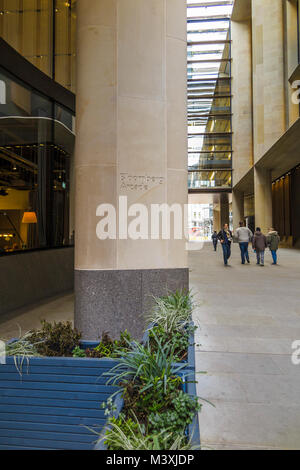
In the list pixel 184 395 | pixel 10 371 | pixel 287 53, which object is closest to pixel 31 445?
pixel 10 371

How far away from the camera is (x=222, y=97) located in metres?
45.9

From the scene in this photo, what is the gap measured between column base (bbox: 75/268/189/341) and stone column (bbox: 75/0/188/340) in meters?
0.02

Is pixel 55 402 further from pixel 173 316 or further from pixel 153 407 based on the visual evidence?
pixel 173 316

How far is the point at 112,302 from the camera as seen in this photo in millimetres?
5340

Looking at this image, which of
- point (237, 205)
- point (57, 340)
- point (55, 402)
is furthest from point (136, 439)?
point (237, 205)

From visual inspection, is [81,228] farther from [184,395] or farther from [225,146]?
[225,146]

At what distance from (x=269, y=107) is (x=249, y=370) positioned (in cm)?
2990

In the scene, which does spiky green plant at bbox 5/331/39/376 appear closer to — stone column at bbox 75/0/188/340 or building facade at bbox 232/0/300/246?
stone column at bbox 75/0/188/340

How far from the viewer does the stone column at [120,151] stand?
17.6ft

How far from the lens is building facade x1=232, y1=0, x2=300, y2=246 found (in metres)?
26.0

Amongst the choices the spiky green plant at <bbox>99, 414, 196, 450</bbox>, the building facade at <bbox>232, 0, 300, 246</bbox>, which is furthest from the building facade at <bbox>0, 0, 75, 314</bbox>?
the building facade at <bbox>232, 0, 300, 246</bbox>

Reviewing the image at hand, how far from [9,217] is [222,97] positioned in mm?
44254

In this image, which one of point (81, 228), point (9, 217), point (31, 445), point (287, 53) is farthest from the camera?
point (287, 53)

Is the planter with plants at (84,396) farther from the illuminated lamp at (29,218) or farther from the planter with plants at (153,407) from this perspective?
the illuminated lamp at (29,218)
